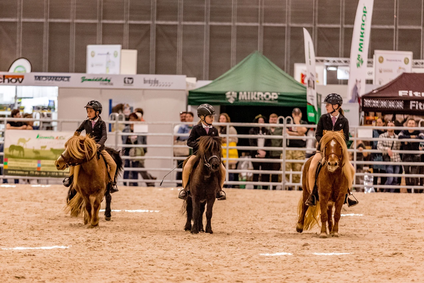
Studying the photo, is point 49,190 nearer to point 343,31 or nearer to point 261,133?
point 261,133

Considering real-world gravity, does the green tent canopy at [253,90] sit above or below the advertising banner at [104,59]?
→ below

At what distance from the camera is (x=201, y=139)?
848cm

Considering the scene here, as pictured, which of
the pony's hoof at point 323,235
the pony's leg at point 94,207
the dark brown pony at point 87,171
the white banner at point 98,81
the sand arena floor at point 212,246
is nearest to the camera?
the sand arena floor at point 212,246

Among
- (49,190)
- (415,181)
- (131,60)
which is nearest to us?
(49,190)

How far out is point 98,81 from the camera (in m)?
18.1

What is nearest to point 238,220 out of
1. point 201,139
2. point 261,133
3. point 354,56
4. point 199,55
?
point 201,139

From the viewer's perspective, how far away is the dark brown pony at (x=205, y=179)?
27.3 ft

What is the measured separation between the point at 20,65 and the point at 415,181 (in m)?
14.7

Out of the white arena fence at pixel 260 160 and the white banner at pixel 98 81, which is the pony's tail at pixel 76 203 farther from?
the white banner at pixel 98 81

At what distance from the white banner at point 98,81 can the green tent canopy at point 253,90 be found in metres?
0.80

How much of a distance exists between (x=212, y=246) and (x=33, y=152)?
9828mm

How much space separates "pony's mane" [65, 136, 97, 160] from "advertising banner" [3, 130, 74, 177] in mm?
7089

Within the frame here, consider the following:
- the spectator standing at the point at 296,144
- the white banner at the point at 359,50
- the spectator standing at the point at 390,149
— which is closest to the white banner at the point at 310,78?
the spectator standing at the point at 296,144

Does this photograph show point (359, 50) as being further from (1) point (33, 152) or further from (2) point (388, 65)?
(1) point (33, 152)
